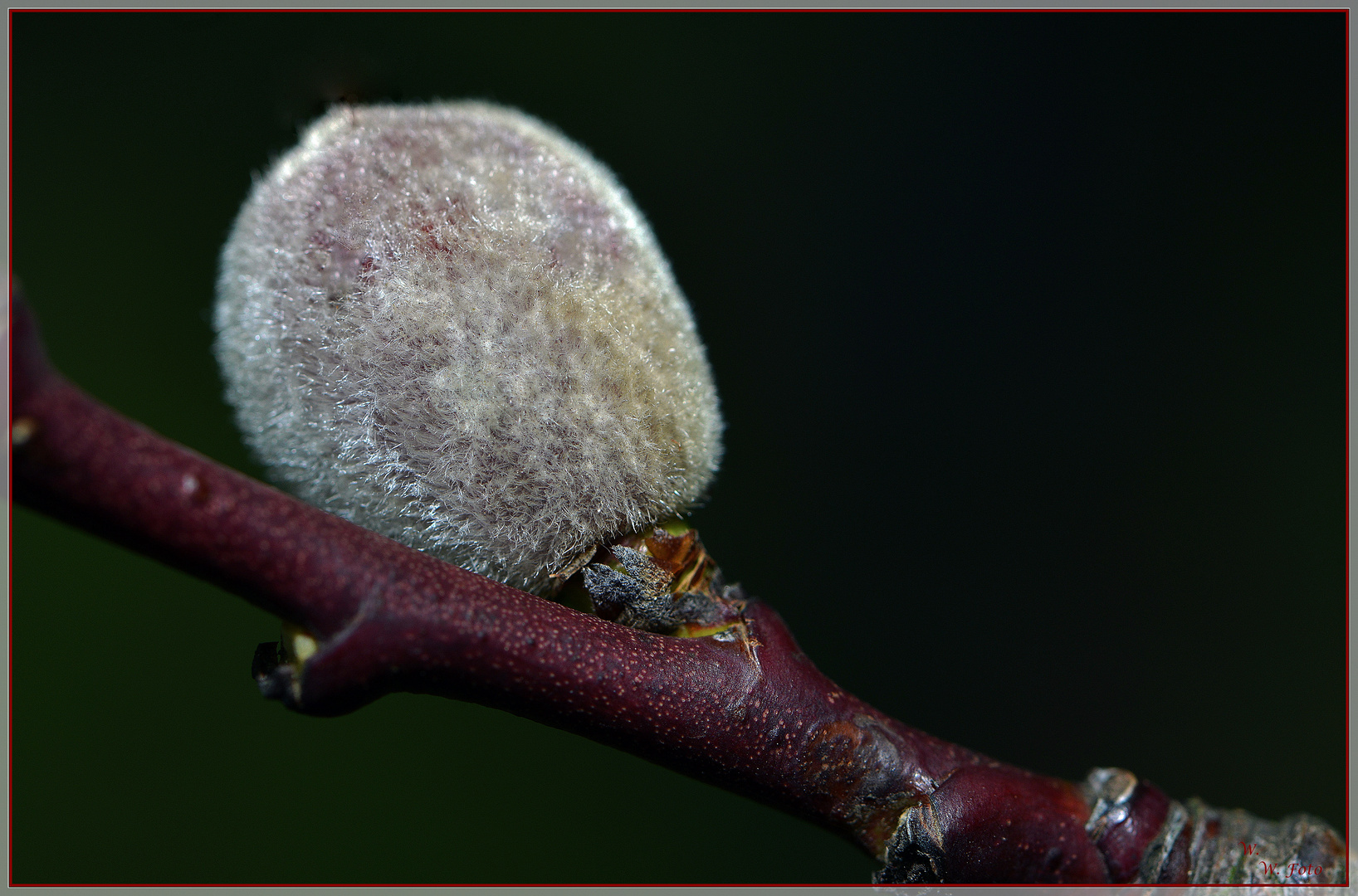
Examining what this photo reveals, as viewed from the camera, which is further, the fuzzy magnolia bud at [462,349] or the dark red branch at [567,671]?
the fuzzy magnolia bud at [462,349]

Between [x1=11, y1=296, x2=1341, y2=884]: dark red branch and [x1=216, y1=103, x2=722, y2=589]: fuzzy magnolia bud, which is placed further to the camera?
[x1=216, y1=103, x2=722, y2=589]: fuzzy magnolia bud

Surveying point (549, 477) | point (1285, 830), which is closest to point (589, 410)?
point (549, 477)

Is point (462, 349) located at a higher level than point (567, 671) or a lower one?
higher

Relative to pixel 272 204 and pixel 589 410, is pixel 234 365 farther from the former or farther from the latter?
pixel 589 410
